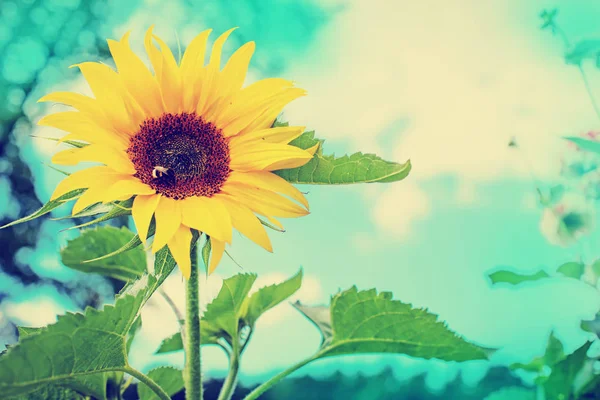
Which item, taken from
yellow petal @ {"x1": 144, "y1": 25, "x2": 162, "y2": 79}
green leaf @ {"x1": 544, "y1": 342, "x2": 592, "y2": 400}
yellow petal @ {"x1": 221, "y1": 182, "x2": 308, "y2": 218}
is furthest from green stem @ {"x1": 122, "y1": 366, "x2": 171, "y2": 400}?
green leaf @ {"x1": 544, "y1": 342, "x2": 592, "y2": 400}

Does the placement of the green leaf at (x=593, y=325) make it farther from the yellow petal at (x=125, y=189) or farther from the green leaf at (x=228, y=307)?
the yellow petal at (x=125, y=189)

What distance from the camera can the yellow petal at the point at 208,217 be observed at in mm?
574

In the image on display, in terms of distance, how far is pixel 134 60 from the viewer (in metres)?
0.65

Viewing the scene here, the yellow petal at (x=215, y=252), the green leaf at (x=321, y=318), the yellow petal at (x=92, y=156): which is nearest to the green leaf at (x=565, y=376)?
the green leaf at (x=321, y=318)

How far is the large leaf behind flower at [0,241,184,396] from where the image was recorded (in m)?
0.49

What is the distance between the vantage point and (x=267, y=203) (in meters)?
0.63

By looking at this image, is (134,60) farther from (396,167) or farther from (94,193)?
(396,167)

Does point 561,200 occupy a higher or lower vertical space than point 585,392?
higher

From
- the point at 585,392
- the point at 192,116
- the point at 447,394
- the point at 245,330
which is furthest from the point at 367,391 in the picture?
the point at 192,116

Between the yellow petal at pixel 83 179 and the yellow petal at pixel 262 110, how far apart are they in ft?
0.51

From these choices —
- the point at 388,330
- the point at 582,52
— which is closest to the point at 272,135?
the point at 388,330

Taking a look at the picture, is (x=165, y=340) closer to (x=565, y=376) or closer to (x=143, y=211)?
(x=143, y=211)

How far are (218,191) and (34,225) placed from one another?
1.11 meters

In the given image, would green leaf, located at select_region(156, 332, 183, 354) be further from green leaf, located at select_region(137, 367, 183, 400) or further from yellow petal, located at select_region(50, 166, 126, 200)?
yellow petal, located at select_region(50, 166, 126, 200)
